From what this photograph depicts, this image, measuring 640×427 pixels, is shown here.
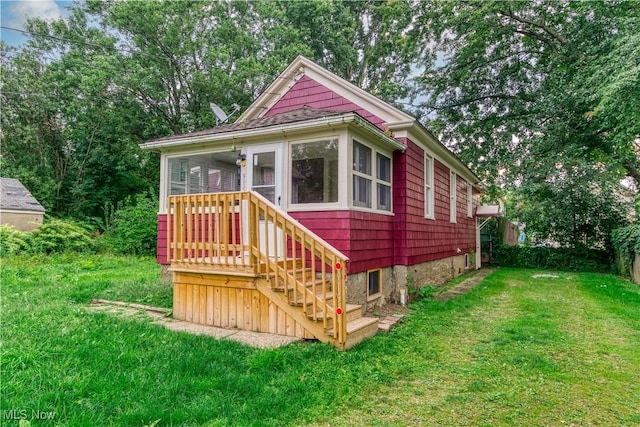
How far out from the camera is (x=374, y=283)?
6.38 meters

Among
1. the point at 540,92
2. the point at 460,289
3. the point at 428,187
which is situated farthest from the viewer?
the point at 540,92

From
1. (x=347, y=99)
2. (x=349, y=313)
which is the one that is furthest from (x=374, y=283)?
(x=347, y=99)

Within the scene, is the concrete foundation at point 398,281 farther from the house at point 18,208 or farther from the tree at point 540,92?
the house at point 18,208

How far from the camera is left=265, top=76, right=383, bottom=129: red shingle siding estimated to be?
Result: 704 cm

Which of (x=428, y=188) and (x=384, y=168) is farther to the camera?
(x=428, y=188)

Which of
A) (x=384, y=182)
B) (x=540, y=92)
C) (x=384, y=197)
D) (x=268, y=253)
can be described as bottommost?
(x=268, y=253)

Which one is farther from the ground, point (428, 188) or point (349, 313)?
point (428, 188)

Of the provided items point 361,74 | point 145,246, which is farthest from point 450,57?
point 145,246

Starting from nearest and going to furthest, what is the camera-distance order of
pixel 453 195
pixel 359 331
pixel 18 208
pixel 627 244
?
pixel 359 331 → pixel 627 244 → pixel 453 195 → pixel 18 208

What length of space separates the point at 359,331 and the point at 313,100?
5.10 meters

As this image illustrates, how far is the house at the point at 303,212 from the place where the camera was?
4414 mm

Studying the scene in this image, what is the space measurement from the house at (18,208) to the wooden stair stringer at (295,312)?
666 inches

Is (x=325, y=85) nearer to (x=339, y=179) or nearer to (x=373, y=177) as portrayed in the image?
(x=373, y=177)

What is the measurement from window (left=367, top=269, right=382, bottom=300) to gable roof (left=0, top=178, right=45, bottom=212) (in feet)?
60.0
